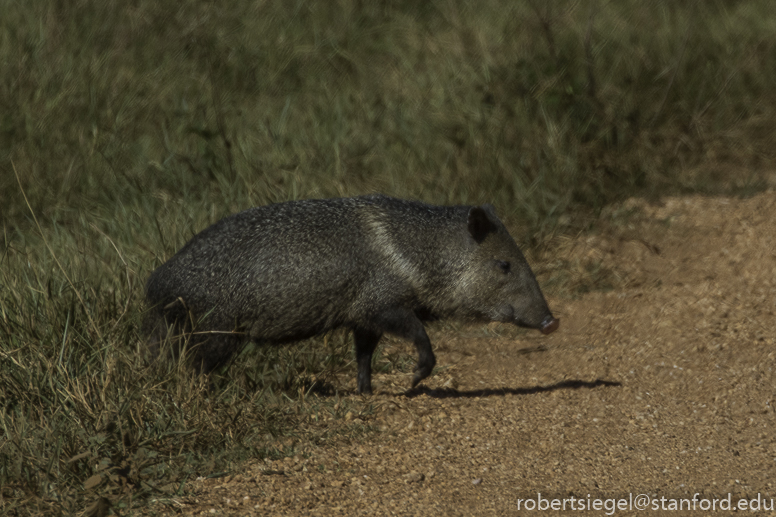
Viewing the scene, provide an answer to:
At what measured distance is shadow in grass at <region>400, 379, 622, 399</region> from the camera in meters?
4.63

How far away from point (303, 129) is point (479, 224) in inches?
100

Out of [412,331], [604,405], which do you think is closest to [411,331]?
[412,331]

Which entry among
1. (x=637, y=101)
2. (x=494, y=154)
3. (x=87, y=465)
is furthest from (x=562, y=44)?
(x=87, y=465)

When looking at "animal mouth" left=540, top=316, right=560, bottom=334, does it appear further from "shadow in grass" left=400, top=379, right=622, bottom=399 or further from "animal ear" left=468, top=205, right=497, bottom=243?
"animal ear" left=468, top=205, right=497, bottom=243

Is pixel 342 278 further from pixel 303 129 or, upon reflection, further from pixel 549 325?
pixel 303 129

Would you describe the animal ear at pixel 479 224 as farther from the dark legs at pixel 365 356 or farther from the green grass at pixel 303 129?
the green grass at pixel 303 129

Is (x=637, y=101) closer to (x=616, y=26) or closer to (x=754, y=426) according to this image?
(x=616, y=26)

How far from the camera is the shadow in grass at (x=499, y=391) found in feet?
15.2

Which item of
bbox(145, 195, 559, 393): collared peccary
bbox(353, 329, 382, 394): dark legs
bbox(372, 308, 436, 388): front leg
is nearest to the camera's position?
bbox(145, 195, 559, 393): collared peccary

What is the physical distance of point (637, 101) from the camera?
689cm

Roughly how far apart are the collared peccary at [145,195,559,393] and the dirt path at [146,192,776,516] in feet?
1.40

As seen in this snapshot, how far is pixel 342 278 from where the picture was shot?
4.30 m

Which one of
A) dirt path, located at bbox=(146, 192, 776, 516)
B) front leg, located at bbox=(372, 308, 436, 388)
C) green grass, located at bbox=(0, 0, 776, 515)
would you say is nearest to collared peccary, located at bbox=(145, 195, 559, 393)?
front leg, located at bbox=(372, 308, 436, 388)

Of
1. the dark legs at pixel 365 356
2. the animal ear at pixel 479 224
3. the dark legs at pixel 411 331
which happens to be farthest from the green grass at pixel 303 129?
the animal ear at pixel 479 224
